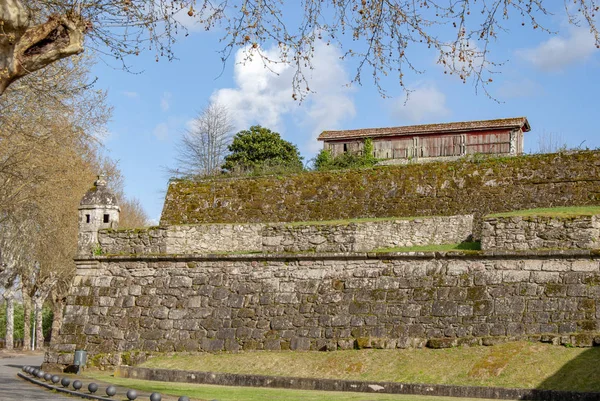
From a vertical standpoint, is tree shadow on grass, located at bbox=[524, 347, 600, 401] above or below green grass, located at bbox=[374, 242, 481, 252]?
below

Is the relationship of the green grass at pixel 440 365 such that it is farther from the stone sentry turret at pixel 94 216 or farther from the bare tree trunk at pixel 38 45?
the bare tree trunk at pixel 38 45

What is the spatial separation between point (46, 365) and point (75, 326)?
1.17 metres

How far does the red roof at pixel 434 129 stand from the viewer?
33188 mm

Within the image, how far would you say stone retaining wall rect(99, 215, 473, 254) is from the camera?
62.8 feet

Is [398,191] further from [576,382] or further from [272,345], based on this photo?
[576,382]

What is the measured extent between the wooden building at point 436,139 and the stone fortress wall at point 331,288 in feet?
41.4

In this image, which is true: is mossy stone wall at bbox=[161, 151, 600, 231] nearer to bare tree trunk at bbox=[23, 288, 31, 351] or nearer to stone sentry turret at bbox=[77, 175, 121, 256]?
stone sentry turret at bbox=[77, 175, 121, 256]

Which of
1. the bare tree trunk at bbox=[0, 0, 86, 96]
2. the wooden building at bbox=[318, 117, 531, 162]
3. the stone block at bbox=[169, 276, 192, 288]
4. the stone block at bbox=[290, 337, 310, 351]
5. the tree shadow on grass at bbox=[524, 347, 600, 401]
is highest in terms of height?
the wooden building at bbox=[318, 117, 531, 162]

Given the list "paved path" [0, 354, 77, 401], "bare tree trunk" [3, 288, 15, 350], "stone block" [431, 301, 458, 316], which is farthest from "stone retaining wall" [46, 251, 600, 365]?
"bare tree trunk" [3, 288, 15, 350]

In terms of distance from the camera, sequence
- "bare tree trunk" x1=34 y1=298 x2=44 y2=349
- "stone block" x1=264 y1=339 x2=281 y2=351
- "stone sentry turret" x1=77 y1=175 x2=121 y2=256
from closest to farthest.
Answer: "stone block" x1=264 y1=339 x2=281 y2=351 < "stone sentry turret" x1=77 y1=175 x2=121 y2=256 < "bare tree trunk" x1=34 y1=298 x2=44 y2=349

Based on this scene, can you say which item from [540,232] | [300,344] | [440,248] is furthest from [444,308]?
[300,344]

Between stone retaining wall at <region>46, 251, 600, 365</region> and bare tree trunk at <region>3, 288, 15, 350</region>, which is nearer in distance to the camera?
stone retaining wall at <region>46, 251, 600, 365</region>

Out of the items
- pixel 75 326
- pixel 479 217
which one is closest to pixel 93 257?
pixel 75 326

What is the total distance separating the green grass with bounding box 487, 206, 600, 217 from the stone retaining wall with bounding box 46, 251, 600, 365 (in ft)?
3.26
